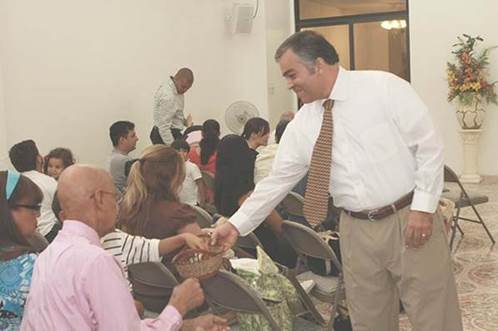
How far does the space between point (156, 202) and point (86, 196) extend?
119 centimetres

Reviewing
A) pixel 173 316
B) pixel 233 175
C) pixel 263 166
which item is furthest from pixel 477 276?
pixel 173 316

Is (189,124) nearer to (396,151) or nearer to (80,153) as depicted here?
(80,153)

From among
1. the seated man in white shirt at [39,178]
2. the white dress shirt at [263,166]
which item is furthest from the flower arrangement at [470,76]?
the seated man in white shirt at [39,178]

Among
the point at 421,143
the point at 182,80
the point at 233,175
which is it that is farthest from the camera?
the point at 182,80

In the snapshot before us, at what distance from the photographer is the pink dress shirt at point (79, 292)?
5.33 feet

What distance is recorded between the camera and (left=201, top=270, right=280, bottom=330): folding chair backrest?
247 cm

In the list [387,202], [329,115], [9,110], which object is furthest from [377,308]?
[9,110]

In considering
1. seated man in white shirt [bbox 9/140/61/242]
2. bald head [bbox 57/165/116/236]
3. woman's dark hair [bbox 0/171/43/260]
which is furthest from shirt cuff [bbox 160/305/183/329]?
seated man in white shirt [bbox 9/140/61/242]

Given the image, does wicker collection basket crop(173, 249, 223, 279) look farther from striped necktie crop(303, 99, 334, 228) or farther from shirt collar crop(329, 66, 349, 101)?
shirt collar crop(329, 66, 349, 101)

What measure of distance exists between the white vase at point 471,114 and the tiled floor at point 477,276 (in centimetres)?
240

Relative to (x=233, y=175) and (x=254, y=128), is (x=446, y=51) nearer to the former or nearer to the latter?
(x=254, y=128)

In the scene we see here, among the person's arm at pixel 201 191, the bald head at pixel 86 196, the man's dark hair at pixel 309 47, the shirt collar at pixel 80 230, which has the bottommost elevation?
the person's arm at pixel 201 191

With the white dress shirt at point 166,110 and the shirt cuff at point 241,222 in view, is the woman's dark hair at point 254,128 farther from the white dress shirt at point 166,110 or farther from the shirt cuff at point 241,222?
the shirt cuff at point 241,222

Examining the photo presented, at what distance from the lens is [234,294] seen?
255 centimetres
